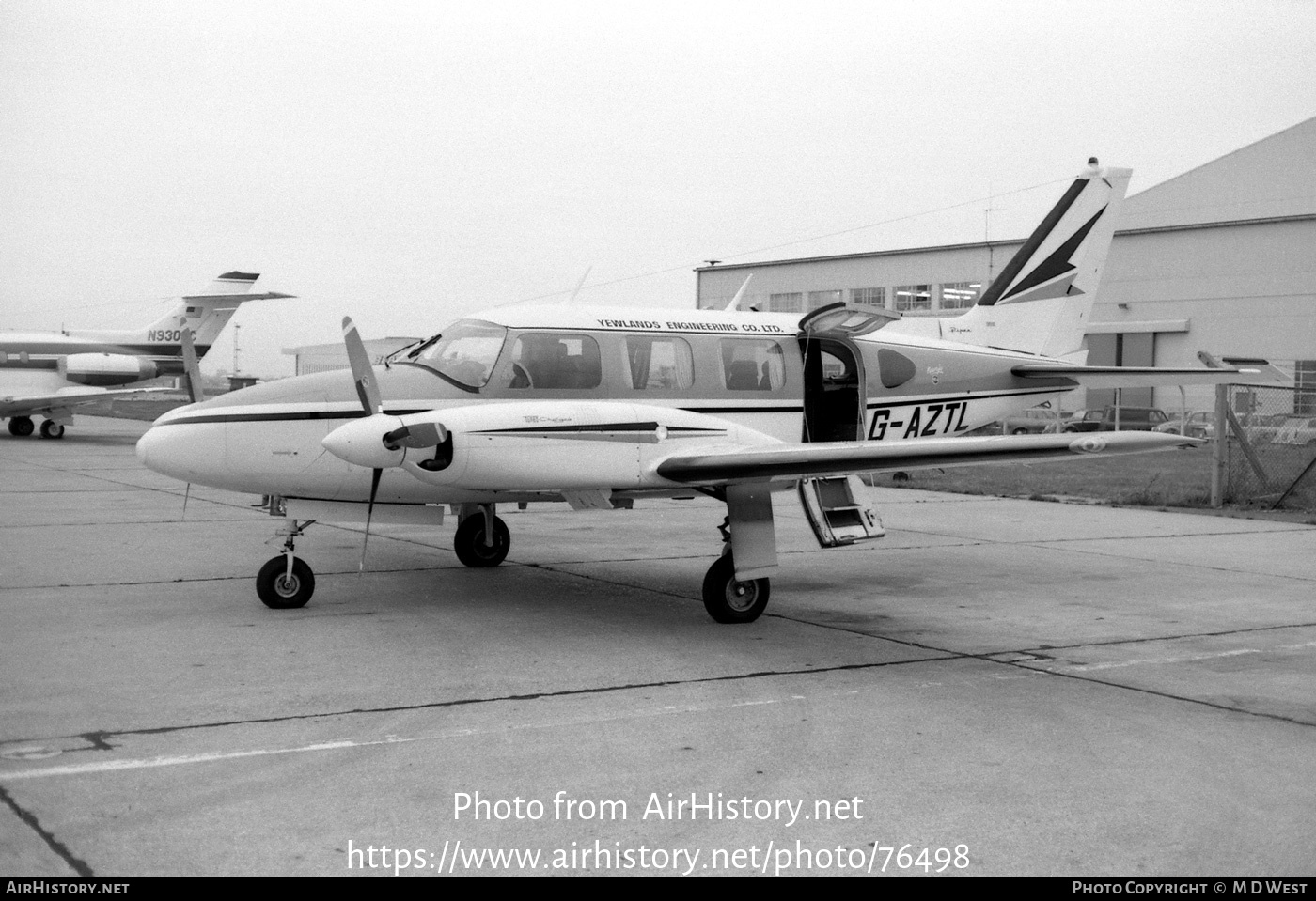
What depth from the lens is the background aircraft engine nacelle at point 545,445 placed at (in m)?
8.73

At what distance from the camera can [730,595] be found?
367 inches

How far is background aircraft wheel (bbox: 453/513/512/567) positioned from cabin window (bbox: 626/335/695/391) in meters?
2.58

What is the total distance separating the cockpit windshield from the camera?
9828mm

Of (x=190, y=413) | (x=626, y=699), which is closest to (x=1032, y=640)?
(x=626, y=699)

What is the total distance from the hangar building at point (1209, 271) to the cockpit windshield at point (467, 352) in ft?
110

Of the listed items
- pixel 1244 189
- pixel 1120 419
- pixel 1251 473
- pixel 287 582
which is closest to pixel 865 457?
pixel 287 582

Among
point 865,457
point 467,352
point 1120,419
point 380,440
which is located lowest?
point 1120,419

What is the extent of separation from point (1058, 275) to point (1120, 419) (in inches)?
1293

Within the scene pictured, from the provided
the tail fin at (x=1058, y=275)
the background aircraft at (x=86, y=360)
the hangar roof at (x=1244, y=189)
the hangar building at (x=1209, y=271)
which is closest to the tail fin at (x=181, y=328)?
the background aircraft at (x=86, y=360)

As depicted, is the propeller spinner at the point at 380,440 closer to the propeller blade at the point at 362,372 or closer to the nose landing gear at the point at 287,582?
the propeller blade at the point at 362,372

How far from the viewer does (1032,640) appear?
8.88 m

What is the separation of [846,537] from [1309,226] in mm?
41285

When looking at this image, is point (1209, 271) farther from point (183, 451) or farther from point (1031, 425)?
point (183, 451)

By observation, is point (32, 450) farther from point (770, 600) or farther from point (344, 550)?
point (770, 600)
